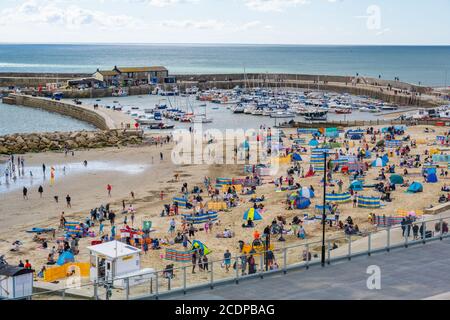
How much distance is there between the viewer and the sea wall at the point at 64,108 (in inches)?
2749

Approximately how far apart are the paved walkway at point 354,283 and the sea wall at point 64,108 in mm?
49077

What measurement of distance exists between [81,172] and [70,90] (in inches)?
2438

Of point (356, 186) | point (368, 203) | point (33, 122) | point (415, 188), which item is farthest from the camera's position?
point (33, 122)

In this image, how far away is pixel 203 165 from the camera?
4506 centimetres

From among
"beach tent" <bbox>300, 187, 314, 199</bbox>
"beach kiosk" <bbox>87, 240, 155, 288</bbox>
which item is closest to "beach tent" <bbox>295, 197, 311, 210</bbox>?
"beach tent" <bbox>300, 187, 314, 199</bbox>

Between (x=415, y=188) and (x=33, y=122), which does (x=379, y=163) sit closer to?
(x=415, y=188)

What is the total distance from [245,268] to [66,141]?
4109 cm

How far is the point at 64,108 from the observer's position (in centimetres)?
8431

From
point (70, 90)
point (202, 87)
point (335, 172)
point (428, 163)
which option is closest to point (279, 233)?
point (335, 172)

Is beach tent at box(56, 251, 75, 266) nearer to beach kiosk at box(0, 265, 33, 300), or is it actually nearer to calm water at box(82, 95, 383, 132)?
beach kiosk at box(0, 265, 33, 300)

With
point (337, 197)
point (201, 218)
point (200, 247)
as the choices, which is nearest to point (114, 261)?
point (200, 247)

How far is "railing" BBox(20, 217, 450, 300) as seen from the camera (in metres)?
14.9

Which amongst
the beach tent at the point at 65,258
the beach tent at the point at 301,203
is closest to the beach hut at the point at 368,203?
the beach tent at the point at 301,203
